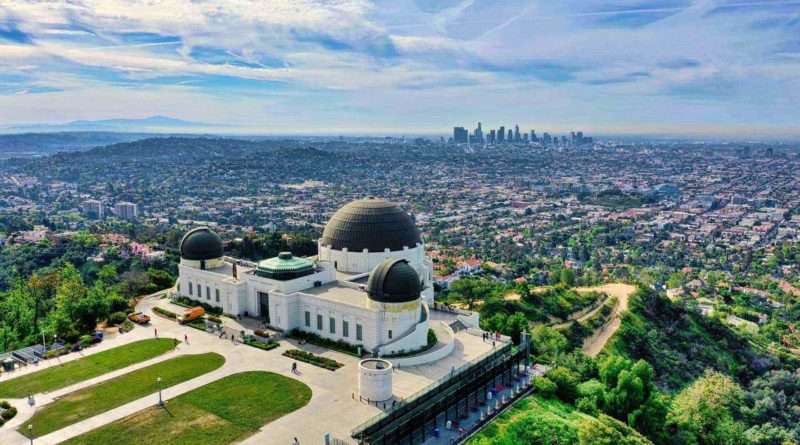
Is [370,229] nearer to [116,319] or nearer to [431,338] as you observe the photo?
[431,338]

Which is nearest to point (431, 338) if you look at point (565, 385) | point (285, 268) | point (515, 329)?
point (515, 329)

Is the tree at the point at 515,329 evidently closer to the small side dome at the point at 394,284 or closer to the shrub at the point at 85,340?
the small side dome at the point at 394,284

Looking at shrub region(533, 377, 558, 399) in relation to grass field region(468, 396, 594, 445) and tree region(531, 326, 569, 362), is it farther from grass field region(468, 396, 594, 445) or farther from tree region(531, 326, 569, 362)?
tree region(531, 326, 569, 362)

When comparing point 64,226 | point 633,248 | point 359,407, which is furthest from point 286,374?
point 64,226

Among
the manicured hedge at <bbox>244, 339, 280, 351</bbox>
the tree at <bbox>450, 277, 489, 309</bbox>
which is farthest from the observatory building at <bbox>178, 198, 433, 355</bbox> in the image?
the tree at <bbox>450, 277, 489, 309</bbox>

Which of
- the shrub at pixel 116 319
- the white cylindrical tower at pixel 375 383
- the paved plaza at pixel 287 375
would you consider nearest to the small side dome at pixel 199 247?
the paved plaza at pixel 287 375
